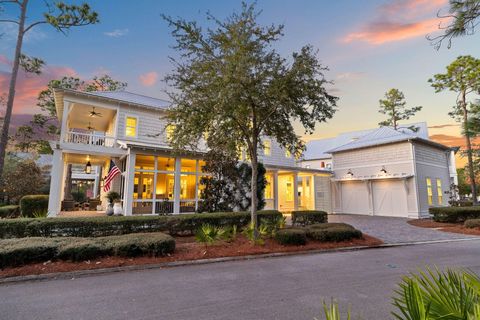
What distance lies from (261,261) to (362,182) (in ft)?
55.5

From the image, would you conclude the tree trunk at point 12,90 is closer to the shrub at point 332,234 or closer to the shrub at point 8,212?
the shrub at point 8,212

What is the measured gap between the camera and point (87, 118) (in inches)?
695

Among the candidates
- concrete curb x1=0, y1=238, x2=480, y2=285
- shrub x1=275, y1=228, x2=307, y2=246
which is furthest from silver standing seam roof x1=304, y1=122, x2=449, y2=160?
shrub x1=275, y1=228, x2=307, y2=246

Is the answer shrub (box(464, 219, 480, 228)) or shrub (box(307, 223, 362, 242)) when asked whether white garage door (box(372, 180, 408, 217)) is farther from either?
shrub (box(307, 223, 362, 242))

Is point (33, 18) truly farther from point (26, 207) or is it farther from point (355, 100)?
point (355, 100)

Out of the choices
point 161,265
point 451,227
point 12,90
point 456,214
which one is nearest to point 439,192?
point 456,214

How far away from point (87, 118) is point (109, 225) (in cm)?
1189

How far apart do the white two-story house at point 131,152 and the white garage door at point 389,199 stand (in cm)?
444

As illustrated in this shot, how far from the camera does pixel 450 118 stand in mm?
21109

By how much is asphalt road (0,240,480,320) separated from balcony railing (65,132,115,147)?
1067cm

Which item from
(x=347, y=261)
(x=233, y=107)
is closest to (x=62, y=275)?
(x=233, y=107)

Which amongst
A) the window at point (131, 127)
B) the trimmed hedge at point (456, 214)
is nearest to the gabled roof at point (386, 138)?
the trimmed hedge at point (456, 214)

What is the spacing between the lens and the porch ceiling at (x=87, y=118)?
15.7m

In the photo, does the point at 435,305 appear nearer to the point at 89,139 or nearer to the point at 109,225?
the point at 109,225
